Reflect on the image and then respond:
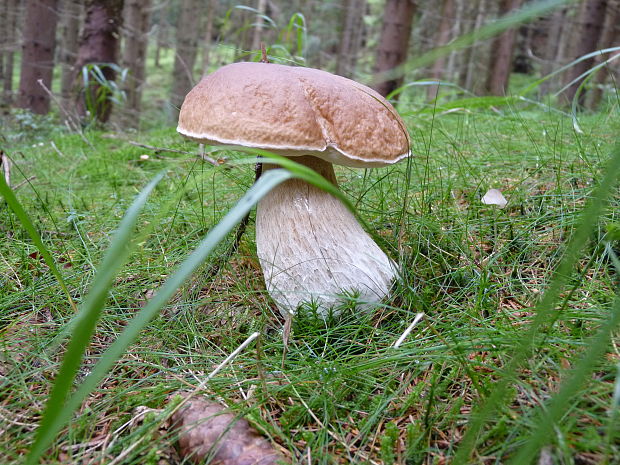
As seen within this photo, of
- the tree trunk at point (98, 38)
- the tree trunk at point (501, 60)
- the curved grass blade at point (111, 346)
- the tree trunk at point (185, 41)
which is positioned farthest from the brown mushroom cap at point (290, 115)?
the tree trunk at point (185, 41)

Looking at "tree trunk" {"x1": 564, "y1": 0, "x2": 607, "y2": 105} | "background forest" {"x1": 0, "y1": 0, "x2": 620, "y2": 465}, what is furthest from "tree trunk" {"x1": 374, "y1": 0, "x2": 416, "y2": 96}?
"background forest" {"x1": 0, "y1": 0, "x2": 620, "y2": 465}

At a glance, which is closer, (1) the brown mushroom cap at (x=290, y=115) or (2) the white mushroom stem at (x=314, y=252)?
(1) the brown mushroom cap at (x=290, y=115)

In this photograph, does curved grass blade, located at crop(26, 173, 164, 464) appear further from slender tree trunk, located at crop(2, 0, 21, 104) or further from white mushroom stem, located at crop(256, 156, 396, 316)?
slender tree trunk, located at crop(2, 0, 21, 104)

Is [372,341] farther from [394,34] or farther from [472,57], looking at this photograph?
[472,57]

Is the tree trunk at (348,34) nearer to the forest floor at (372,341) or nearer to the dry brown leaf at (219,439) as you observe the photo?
the forest floor at (372,341)

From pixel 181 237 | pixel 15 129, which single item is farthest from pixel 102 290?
pixel 15 129

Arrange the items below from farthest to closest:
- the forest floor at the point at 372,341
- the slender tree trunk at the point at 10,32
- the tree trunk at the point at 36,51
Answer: the slender tree trunk at the point at 10,32
the tree trunk at the point at 36,51
the forest floor at the point at 372,341

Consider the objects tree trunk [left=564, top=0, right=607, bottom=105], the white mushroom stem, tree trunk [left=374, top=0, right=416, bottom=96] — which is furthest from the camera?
tree trunk [left=564, top=0, right=607, bottom=105]
